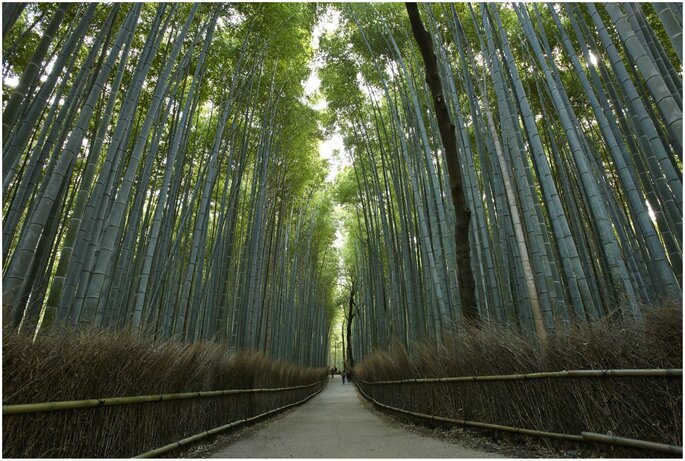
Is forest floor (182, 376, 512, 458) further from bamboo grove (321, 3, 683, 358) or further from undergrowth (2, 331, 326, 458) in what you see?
bamboo grove (321, 3, 683, 358)

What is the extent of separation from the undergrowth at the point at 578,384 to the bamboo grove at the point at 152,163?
2.43 m

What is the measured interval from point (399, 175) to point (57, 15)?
4.58 metres

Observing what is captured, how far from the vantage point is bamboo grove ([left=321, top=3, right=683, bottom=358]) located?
106 inches

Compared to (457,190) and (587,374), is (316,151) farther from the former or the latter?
(587,374)

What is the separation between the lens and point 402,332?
736 centimetres

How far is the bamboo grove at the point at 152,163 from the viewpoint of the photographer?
2367mm

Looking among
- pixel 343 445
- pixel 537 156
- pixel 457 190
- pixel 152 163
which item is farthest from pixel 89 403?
pixel 537 156

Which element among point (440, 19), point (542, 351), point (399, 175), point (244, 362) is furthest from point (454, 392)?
point (440, 19)

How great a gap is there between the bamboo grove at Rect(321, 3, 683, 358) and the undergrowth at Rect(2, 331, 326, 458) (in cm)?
234

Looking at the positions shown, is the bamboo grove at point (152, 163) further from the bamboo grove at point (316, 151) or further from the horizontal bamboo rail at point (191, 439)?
the horizontal bamboo rail at point (191, 439)

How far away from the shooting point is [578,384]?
2082 millimetres

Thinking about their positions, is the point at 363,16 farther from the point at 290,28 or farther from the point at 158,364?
the point at 158,364

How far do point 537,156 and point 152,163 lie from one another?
332 cm

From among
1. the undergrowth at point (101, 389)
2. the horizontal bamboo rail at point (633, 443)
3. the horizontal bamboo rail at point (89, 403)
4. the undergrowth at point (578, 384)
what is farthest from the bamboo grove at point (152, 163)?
the horizontal bamboo rail at point (633, 443)
